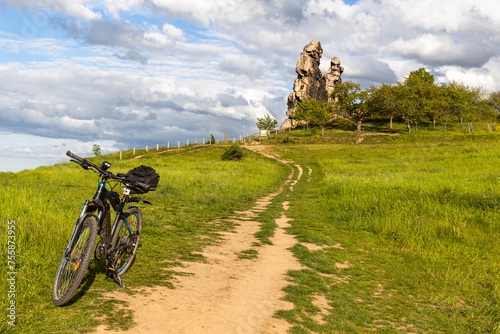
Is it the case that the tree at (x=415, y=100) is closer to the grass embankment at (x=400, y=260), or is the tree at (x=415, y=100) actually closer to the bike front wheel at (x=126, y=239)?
the grass embankment at (x=400, y=260)

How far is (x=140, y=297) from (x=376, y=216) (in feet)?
33.3

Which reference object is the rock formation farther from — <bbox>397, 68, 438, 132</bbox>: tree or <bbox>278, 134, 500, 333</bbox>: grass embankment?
<bbox>278, 134, 500, 333</bbox>: grass embankment

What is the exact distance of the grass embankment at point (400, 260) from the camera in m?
5.51

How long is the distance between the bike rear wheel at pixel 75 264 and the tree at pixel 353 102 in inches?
3346

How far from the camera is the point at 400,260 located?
342 inches

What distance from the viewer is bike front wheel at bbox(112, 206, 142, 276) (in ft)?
19.7

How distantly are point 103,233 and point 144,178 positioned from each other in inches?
46.8

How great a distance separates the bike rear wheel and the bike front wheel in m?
0.95

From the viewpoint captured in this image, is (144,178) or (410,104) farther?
(410,104)

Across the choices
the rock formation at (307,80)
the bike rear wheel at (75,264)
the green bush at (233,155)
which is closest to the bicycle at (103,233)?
the bike rear wheel at (75,264)

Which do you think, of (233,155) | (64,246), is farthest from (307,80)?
(64,246)

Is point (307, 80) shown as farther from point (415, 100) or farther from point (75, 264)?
point (75, 264)

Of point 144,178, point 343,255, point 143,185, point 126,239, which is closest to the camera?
point 143,185

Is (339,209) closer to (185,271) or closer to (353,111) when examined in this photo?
(185,271)
